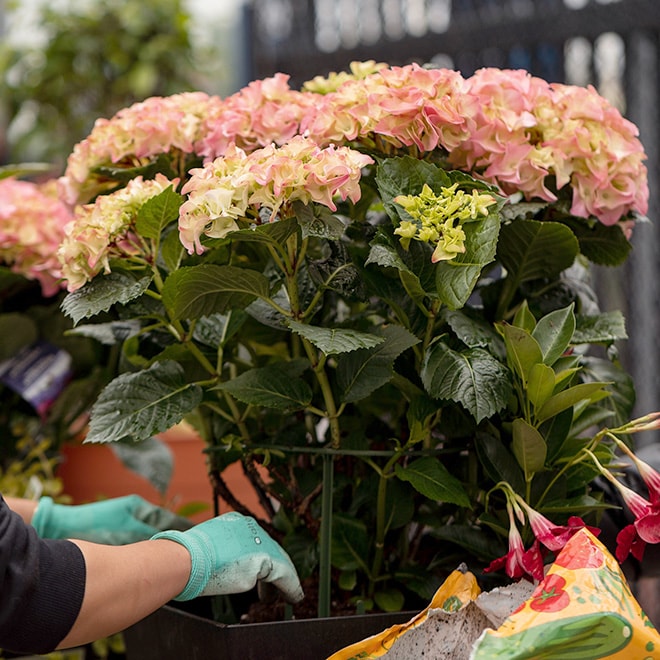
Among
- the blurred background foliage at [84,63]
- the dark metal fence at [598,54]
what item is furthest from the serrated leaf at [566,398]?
the blurred background foliage at [84,63]

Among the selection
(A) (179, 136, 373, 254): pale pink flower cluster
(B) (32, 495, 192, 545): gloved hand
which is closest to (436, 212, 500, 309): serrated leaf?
(A) (179, 136, 373, 254): pale pink flower cluster

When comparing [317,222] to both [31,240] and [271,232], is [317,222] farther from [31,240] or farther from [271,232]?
[31,240]

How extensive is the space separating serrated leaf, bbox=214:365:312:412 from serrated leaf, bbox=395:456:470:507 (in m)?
0.11

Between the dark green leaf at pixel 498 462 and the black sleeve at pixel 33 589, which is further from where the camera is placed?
the dark green leaf at pixel 498 462

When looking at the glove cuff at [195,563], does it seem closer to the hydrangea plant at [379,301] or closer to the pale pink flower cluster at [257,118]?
the hydrangea plant at [379,301]

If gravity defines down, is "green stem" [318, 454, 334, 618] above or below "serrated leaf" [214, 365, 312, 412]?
below

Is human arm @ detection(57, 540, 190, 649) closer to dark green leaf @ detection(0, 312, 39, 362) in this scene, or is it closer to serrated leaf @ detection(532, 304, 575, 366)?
serrated leaf @ detection(532, 304, 575, 366)

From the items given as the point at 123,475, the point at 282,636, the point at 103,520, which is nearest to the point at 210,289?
the point at 282,636

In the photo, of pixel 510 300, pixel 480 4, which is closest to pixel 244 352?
pixel 510 300

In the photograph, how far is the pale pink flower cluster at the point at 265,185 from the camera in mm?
697

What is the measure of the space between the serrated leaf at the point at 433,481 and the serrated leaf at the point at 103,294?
0.28 meters

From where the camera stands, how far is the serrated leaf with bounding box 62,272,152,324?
2.49 feet

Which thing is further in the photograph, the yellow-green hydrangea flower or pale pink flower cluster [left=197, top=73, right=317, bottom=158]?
pale pink flower cluster [left=197, top=73, right=317, bottom=158]

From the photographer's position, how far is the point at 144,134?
0.92 metres
